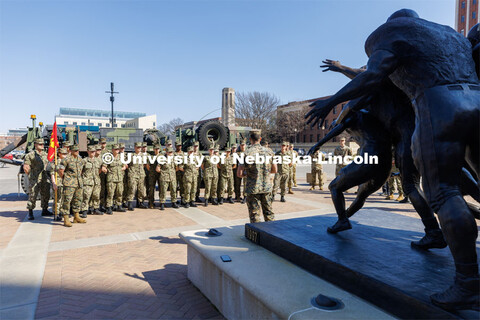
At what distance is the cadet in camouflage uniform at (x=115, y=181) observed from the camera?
8117 mm

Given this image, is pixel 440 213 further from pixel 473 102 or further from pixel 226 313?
pixel 226 313

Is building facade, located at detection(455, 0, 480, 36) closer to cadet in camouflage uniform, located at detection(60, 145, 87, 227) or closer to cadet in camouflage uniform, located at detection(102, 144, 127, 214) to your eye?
cadet in camouflage uniform, located at detection(102, 144, 127, 214)

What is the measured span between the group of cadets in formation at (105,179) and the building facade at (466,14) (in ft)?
178

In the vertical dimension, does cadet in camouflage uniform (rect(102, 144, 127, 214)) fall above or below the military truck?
below

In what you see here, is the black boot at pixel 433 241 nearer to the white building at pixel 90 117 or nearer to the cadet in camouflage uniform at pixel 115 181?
the cadet in camouflage uniform at pixel 115 181

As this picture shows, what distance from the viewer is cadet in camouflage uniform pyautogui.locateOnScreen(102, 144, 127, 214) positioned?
8117mm

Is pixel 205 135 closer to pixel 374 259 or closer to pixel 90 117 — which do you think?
pixel 374 259

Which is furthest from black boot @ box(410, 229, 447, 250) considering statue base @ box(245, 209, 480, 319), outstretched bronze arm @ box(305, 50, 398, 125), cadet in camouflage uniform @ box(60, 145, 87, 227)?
cadet in camouflage uniform @ box(60, 145, 87, 227)

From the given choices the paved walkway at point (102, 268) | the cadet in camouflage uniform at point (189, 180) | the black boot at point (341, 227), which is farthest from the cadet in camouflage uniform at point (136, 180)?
the black boot at point (341, 227)

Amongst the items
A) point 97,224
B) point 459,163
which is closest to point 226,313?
point 459,163

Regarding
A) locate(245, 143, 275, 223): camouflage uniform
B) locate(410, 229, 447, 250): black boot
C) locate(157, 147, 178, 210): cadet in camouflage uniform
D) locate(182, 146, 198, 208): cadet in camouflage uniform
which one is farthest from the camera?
locate(182, 146, 198, 208): cadet in camouflage uniform

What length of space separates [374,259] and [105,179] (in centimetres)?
748

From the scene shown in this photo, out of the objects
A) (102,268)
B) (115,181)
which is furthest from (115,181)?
(102,268)

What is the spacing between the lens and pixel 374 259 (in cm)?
251
